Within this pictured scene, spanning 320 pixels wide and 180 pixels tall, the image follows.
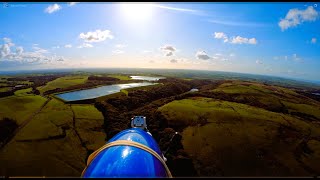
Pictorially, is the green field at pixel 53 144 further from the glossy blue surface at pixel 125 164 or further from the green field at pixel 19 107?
the glossy blue surface at pixel 125 164

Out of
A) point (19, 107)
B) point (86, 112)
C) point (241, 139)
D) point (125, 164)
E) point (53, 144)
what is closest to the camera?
point (125, 164)

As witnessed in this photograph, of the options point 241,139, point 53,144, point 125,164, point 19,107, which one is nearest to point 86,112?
point 53,144

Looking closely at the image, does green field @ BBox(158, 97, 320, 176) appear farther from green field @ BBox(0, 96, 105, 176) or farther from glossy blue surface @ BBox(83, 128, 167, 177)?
glossy blue surface @ BBox(83, 128, 167, 177)

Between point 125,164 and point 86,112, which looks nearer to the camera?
point 125,164

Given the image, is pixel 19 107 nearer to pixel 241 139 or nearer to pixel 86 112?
pixel 86 112

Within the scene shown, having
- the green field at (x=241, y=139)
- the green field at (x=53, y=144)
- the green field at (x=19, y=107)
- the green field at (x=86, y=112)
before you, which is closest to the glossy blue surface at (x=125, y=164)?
the green field at (x=241, y=139)

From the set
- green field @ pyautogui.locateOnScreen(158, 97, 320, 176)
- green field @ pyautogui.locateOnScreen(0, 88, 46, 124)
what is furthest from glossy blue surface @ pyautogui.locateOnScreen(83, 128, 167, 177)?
green field @ pyautogui.locateOnScreen(0, 88, 46, 124)
